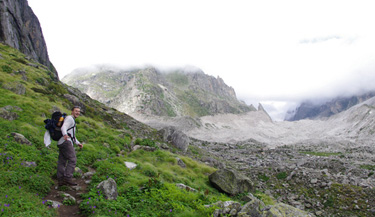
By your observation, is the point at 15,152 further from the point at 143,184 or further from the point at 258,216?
the point at 258,216

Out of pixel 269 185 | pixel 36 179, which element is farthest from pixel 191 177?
pixel 269 185

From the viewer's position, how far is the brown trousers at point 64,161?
8711 millimetres

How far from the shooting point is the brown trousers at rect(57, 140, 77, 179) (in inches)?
343

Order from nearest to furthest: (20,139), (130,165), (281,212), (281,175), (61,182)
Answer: (281,212) < (61,182) < (20,139) < (130,165) < (281,175)

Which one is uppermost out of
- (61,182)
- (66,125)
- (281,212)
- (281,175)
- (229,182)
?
(66,125)

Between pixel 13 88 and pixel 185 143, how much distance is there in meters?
24.0

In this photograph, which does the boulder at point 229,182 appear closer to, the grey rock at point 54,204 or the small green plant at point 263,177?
the grey rock at point 54,204

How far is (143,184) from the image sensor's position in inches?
393

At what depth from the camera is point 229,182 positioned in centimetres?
1475

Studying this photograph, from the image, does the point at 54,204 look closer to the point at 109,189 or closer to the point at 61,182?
the point at 61,182

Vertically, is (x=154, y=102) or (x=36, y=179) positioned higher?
(x=36, y=179)

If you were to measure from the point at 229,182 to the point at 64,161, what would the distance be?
11121mm

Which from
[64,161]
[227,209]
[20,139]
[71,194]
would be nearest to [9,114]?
[20,139]

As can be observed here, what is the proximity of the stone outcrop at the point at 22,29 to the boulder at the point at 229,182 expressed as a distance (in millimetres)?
48159
